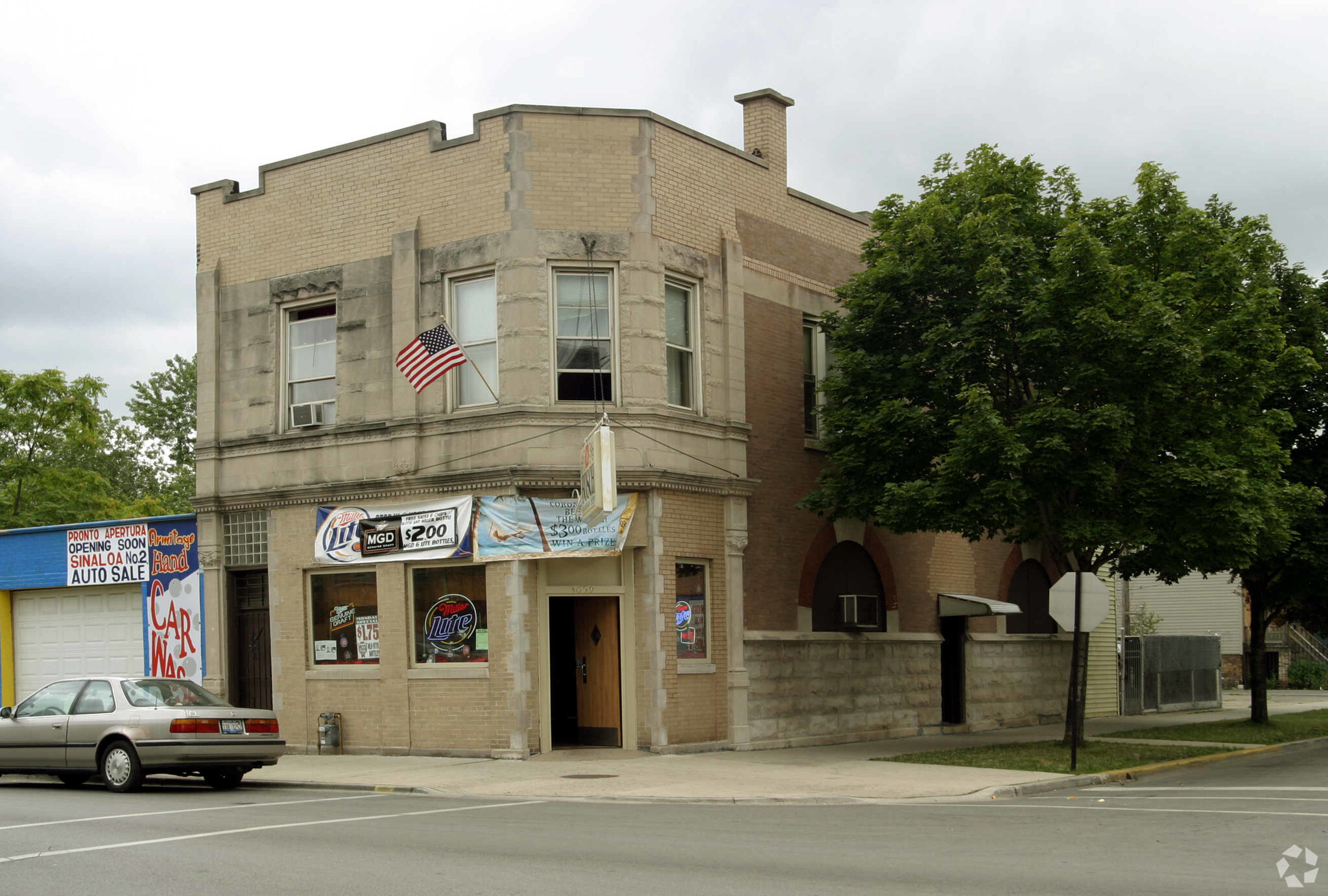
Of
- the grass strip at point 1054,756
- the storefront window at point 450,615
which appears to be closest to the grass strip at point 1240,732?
the grass strip at point 1054,756

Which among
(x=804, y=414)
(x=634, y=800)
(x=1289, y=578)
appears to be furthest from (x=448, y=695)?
(x=1289, y=578)

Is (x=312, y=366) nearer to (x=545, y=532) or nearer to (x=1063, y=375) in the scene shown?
(x=545, y=532)

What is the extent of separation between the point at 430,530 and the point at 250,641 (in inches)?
188

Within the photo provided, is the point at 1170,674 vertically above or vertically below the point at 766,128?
below

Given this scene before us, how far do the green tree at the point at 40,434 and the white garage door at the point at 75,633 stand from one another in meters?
13.4

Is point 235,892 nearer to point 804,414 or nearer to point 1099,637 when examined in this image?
point 804,414

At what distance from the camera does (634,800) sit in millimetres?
15195

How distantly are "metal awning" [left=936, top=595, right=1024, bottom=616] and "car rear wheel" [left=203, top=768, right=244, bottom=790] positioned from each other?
534 inches

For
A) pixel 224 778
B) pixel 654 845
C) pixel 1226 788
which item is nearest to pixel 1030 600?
pixel 1226 788

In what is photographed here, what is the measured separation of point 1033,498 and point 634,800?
26.5 feet

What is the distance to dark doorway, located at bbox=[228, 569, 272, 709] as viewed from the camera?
22922 millimetres

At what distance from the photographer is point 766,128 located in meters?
23.4

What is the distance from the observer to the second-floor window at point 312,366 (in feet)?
73.2

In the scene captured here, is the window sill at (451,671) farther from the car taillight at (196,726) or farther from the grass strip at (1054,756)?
the grass strip at (1054,756)
